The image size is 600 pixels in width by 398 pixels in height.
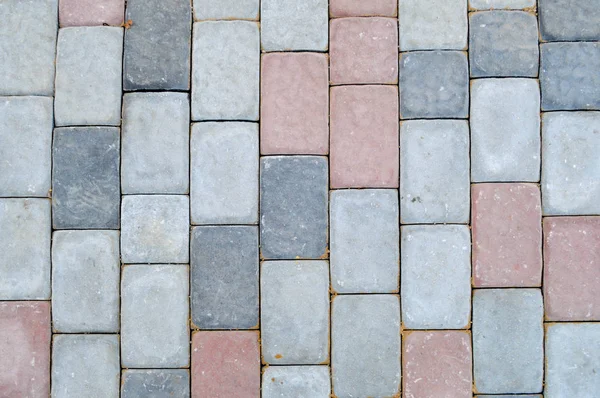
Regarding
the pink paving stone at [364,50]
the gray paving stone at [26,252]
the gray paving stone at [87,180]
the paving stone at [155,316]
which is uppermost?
the pink paving stone at [364,50]

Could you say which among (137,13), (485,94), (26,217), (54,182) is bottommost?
(26,217)

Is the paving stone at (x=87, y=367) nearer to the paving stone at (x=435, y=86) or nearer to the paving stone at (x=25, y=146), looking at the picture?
the paving stone at (x=25, y=146)

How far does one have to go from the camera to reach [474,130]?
1.75m

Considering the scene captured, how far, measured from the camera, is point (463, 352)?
1.73 metres

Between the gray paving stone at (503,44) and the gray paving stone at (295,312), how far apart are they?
2.91 feet

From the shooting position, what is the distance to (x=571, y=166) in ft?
5.70

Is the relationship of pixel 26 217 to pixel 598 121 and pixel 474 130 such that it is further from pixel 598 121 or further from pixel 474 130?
pixel 598 121

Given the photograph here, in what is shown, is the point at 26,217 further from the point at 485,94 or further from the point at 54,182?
the point at 485,94

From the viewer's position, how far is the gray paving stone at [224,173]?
175 centimetres

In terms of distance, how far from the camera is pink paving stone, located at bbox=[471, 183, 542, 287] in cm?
173

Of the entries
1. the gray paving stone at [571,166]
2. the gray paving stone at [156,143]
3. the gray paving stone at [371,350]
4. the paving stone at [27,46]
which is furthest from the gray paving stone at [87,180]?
the gray paving stone at [571,166]

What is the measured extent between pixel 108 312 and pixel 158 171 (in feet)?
1.69

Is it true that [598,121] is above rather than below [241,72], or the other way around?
below

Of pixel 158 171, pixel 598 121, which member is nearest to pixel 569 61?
pixel 598 121
